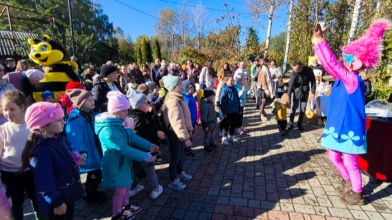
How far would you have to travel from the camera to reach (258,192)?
10.8 ft

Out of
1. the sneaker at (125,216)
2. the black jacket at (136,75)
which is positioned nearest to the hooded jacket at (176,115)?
the sneaker at (125,216)

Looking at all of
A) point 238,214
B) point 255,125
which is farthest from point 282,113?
point 238,214

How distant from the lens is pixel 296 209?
Result: 113 inches

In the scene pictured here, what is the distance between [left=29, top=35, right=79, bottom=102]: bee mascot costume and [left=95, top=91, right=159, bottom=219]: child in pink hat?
206cm

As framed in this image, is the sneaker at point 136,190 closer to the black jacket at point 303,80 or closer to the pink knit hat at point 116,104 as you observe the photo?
the pink knit hat at point 116,104

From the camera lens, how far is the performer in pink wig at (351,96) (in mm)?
2775

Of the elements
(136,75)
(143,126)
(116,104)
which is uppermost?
(136,75)

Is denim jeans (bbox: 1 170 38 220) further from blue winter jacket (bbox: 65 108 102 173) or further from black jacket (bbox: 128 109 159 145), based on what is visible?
black jacket (bbox: 128 109 159 145)

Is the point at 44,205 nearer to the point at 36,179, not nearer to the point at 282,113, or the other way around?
the point at 36,179

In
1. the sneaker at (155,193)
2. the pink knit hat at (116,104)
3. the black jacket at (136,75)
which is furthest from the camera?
the black jacket at (136,75)

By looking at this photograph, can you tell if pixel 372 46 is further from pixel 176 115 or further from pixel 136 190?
pixel 136 190

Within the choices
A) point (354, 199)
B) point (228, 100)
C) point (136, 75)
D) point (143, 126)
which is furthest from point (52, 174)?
point (136, 75)

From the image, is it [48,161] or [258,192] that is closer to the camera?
[48,161]

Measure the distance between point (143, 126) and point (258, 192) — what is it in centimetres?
201
